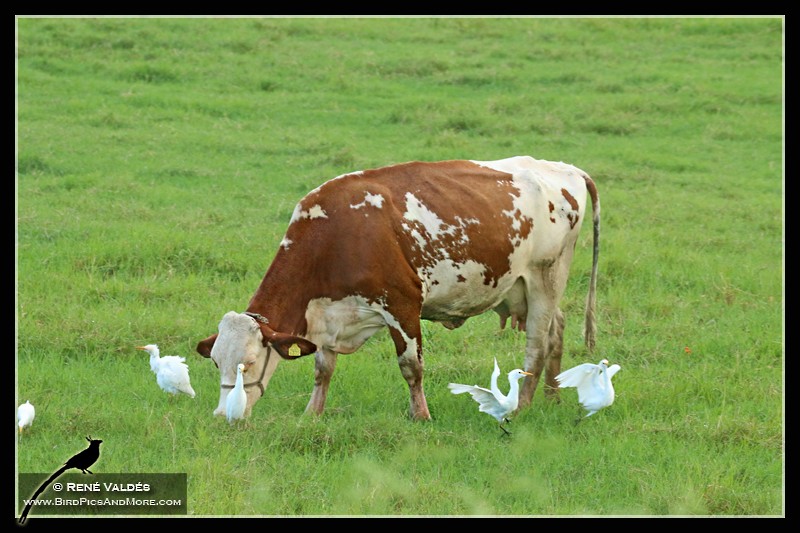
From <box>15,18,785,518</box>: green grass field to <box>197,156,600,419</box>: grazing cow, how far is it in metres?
0.48

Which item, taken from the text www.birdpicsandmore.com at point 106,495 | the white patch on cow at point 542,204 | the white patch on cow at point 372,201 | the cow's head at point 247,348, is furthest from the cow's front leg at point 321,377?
the white patch on cow at point 542,204

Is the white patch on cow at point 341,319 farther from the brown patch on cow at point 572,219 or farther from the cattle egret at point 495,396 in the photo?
the brown patch on cow at point 572,219

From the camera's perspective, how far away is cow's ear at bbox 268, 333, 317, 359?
757 centimetres

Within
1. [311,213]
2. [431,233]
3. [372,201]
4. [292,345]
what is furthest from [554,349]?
[292,345]

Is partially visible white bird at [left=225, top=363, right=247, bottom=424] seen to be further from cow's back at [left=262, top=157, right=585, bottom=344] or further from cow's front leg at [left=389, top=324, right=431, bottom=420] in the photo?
cow's front leg at [left=389, top=324, right=431, bottom=420]

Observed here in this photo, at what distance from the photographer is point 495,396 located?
25.2 feet

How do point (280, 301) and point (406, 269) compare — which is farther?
point (406, 269)

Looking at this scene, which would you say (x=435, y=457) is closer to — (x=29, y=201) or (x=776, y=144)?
(x=29, y=201)

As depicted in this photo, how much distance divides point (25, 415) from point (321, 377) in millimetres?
2077

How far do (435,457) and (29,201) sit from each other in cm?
815

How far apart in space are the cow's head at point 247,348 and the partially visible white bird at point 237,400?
0.27ft

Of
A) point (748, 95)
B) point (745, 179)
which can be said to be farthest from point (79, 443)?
point (748, 95)

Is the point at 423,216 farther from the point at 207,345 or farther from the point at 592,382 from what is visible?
the point at 207,345

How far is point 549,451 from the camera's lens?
305 inches
